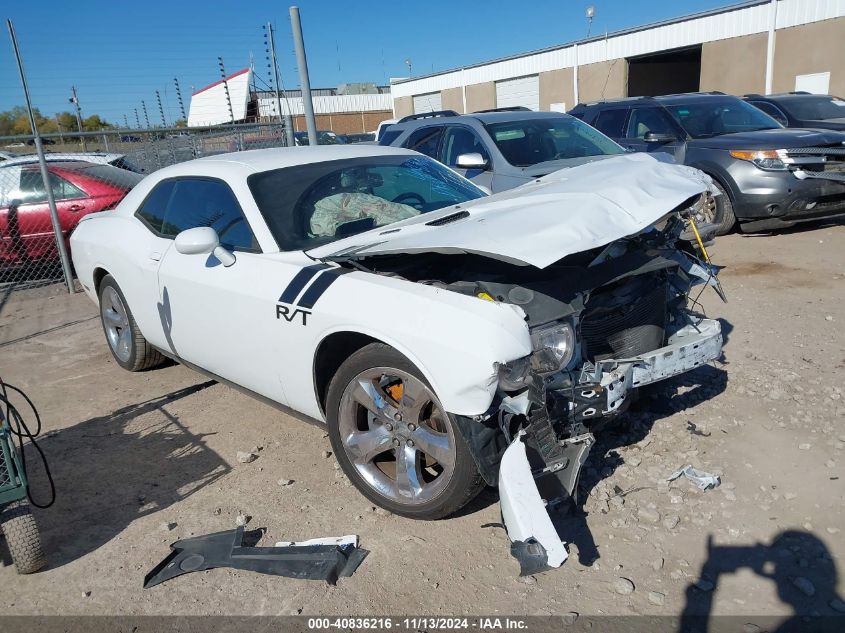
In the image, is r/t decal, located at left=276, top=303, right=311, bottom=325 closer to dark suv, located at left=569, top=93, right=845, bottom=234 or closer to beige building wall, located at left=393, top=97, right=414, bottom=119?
dark suv, located at left=569, top=93, right=845, bottom=234

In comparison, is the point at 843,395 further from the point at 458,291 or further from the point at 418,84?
the point at 418,84

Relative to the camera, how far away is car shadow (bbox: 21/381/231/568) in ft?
11.2

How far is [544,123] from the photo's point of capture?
7848 mm

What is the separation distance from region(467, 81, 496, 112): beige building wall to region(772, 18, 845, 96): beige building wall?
14.7 m

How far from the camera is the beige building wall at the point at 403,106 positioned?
1556 inches

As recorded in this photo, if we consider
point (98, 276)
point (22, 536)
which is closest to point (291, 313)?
point (22, 536)

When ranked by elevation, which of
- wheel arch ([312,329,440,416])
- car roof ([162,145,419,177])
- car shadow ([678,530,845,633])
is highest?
car roof ([162,145,419,177])

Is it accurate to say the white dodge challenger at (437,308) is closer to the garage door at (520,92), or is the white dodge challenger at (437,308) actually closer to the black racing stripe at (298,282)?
the black racing stripe at (298,282)

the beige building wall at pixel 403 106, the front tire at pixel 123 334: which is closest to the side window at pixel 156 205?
the front tire at pixel 123 334

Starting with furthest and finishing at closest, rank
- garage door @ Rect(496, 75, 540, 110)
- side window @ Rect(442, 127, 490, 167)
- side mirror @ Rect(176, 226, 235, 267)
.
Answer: garage door @ Rect(496, 75, 540, 110), side window @ Rect(442, 127, 490, 167), side mirror @ Rect(176, 226, 235, 267)

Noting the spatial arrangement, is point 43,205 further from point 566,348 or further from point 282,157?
point 566,348

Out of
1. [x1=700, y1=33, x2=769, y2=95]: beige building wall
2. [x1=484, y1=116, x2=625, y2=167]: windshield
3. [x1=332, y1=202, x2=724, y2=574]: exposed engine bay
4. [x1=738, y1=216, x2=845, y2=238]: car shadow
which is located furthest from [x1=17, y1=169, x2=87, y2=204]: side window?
[x1=700, y1=33, x2=769, y2=95]: beige building wall

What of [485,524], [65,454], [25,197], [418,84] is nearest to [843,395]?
[485,524]

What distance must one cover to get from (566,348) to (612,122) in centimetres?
786
